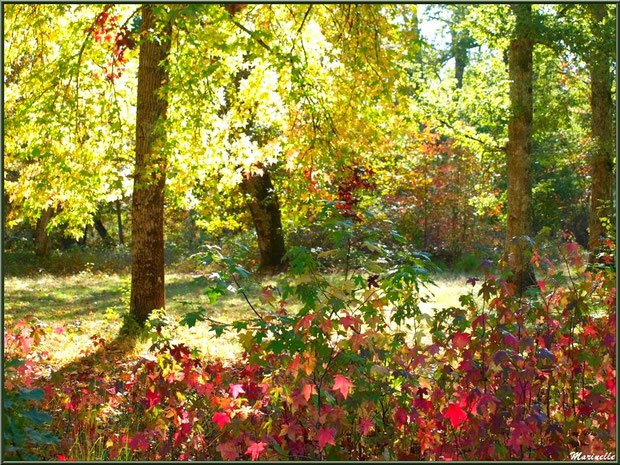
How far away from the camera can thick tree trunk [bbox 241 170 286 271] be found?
54.6 ft

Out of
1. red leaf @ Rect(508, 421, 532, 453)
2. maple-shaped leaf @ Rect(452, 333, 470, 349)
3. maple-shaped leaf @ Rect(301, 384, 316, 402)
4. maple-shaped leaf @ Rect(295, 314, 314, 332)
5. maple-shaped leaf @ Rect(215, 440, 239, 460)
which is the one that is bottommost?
maple-shaped leaf @ Rect(215, 440, 239, 460)

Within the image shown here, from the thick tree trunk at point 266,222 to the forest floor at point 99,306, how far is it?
147 centimetres

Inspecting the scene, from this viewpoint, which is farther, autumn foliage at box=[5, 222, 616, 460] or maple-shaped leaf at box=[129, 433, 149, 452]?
maple-shaped leaf at box=[129, 433, 149, 452]

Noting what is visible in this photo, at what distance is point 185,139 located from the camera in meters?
7.28

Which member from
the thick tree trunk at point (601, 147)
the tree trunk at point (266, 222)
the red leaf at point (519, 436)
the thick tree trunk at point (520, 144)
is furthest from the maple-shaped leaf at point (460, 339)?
the tree trunk at point (266, 222)

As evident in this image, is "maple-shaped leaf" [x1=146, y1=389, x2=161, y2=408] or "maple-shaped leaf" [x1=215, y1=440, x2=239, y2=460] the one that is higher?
"maple-shaped leaf" [x1=146, y1=389, x2=161, y2=408]

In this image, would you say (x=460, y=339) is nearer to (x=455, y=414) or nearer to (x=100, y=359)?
(x=455, y=414)

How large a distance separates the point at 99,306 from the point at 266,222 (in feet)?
19.0

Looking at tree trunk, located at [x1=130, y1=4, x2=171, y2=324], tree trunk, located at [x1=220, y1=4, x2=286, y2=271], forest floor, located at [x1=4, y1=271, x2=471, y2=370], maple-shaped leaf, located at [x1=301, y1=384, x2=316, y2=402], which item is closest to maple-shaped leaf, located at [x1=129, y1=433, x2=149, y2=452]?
maple-shaped leaf, located at [x1=301, y1=384, x2=316, y2=402]

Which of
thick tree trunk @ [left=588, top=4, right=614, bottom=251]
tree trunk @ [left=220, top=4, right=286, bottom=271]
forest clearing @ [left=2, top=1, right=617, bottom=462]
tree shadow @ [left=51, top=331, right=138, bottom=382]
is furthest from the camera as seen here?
tree trunk @ [left=220, top=4, right=286, bottom=271]

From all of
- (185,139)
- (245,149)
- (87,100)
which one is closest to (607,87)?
(245,149)

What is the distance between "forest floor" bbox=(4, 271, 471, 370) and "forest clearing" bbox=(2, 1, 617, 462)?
102 millimetres

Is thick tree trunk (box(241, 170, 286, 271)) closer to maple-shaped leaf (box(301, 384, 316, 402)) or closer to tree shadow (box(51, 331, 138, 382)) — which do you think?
tree shadow (box(51, 331, 138, 382))

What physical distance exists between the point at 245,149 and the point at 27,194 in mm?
3000
